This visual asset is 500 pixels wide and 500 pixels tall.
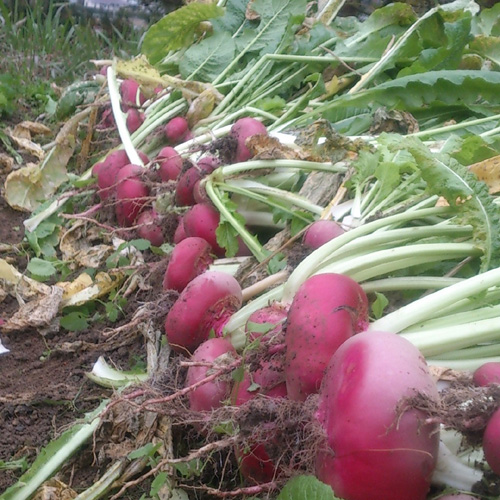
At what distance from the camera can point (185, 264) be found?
5.64ft

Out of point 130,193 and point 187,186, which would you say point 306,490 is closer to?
point 187,186

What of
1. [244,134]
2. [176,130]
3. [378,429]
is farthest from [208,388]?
[176,130]

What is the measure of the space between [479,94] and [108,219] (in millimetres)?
1553

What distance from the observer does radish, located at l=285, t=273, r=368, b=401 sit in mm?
1118

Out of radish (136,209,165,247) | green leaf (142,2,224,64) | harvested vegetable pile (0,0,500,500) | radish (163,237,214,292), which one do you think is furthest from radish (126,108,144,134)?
radish (163,237,214,292)

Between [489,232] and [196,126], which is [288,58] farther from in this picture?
[489,232]

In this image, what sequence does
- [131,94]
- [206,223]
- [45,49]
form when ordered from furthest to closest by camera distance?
[45,49] → [131,94] → [206,223]

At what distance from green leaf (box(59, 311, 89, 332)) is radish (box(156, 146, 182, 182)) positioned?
0.66 m

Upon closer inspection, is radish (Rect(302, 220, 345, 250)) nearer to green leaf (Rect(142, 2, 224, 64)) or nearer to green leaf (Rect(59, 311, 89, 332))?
green leaf (Rect(59, 311, 89, 332))

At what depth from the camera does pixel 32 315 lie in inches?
76.9

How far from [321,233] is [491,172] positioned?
487 mm

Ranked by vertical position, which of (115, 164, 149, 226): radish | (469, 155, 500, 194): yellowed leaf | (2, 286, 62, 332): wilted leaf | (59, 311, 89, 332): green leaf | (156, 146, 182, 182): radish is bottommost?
(59, 311, 89, 332): green leaf

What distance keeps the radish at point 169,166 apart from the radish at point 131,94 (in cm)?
74

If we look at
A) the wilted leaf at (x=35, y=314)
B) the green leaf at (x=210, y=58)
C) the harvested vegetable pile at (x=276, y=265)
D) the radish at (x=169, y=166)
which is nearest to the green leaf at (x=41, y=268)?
the harvested vegetable pile at (x=276, y=265)
